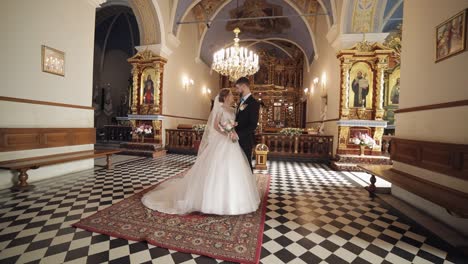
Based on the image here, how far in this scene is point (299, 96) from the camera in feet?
53.5

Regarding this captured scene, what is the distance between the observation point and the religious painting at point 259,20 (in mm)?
11673

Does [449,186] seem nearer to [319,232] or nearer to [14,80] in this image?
[319,232]

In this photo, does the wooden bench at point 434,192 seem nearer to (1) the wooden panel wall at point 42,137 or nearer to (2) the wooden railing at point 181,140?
(1) the wooden panel wall at point 42,137

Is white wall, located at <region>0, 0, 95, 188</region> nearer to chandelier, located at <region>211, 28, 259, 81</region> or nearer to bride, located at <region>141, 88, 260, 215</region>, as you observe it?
bride, located at <region>141, 88, 260, 215</region>

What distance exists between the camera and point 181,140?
9.26m

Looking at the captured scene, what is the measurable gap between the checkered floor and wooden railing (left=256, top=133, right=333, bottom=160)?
3.51 m

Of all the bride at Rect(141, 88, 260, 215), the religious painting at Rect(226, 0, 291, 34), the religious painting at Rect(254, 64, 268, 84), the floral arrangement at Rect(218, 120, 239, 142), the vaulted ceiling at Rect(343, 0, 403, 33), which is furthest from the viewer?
the religious painting at Rect(254, 64, 268, 84)

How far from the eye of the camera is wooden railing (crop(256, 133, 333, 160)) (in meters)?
7.89

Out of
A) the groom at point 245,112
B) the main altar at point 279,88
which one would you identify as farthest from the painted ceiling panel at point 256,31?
the groom at point 245,112

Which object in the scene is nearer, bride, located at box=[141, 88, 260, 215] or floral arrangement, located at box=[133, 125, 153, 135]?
bride, located at box=[141, 88, 260, 215]

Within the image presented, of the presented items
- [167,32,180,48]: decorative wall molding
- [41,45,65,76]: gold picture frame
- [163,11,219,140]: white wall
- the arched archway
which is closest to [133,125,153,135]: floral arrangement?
[163,11,219,140]: white wall

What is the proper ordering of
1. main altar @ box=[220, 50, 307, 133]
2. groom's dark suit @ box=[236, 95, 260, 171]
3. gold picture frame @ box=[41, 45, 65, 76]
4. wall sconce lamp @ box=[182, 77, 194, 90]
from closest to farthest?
groom's dark suit @ box=[236, 95, 260, 171]
gold picture frame @ box=[41, 45, 65, 76]
wall sconce lamp @ box=[182, 77, 194, 90]
main altar @ box=[220, 50, 307, 133]

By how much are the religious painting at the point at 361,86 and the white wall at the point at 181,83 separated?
7457mm

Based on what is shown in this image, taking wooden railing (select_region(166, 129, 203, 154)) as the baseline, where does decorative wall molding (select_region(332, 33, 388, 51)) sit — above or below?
above
